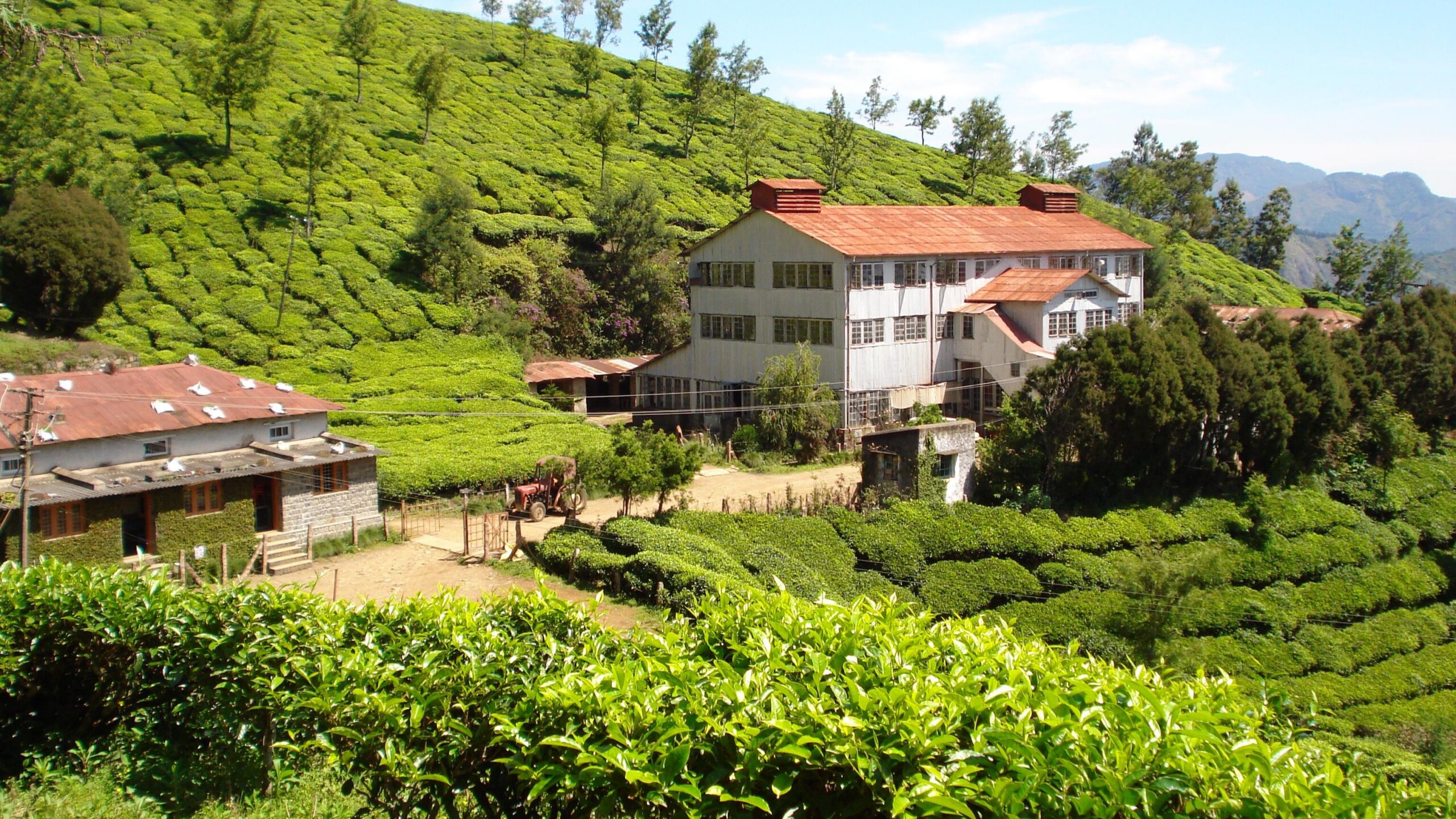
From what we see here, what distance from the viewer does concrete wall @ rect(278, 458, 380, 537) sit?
25.8 m

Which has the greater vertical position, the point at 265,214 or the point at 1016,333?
the point at 265,214

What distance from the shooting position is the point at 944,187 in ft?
283

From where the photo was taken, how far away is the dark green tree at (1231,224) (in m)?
93.5

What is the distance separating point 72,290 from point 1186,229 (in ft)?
269

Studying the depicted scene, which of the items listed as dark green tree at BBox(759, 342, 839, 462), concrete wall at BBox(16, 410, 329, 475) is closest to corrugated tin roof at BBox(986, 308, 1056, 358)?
dark green tree at BBox(759, 342, 839, 462)

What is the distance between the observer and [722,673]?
7.86 m

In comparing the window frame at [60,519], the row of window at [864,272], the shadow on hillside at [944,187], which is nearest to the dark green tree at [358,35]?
the row of window at [864,272]

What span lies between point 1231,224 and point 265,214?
79840mm

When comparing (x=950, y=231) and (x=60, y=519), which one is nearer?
(x=60, y=519)

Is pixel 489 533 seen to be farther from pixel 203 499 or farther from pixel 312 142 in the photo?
pixel 312 142

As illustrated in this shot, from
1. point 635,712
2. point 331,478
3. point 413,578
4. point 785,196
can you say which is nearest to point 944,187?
point 785,196

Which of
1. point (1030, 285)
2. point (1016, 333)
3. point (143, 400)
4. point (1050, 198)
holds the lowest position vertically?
point (143, 400)

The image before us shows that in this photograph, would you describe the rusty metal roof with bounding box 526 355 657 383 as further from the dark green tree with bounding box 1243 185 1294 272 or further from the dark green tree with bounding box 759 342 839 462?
the dark green tree with bounding box 1243 185 1294 272

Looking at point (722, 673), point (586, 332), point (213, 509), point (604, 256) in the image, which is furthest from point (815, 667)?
point (604, 256)
